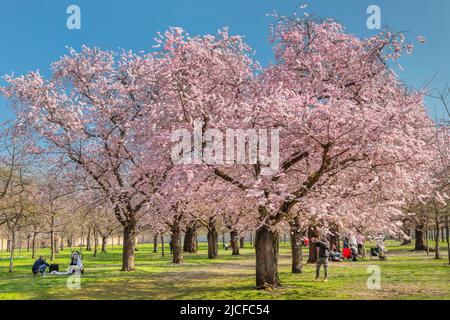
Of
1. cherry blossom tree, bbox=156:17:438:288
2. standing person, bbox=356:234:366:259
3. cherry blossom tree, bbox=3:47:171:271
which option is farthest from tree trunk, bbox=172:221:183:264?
cherry blossom tree, bbox=156:17:438:288

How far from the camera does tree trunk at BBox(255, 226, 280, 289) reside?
18.4 m

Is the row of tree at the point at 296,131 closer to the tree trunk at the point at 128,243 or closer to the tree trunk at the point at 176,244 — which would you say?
the tree trunk at the point at 128,243

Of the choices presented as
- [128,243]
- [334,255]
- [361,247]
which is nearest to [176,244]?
[128,243]

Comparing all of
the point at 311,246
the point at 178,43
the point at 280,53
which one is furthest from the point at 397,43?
the point at 311,246

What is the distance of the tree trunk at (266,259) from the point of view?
1842cm

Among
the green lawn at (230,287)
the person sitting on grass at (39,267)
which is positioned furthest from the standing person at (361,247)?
the person sitting on grass at (39,267)

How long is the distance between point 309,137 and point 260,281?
6069mm

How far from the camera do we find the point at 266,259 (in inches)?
729

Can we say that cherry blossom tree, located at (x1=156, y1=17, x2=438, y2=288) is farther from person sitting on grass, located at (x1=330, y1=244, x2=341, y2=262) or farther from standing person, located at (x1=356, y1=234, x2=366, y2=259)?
standing person, located at (x1=356, y1=234, x2=366, y2=259)
